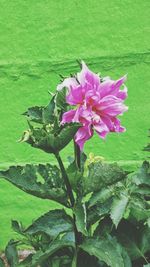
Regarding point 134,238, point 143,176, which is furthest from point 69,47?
point 134,238

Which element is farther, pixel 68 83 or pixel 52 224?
pixel 52 224

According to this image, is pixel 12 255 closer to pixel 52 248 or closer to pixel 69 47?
pixel 52 248

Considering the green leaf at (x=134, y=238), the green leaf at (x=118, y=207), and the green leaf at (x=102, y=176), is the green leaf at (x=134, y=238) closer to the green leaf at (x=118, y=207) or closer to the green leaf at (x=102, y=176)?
the green leaf at (x=118, y=207)

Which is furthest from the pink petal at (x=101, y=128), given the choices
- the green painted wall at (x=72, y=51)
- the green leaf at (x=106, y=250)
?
the green painted wall at (x=72, y=51)

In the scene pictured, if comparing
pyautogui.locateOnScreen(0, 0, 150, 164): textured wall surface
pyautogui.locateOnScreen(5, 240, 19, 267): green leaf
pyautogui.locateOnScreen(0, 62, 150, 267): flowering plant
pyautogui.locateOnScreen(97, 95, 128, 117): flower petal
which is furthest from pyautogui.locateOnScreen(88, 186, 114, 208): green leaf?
pyautogui.locateOnScreen(0, 0, 150, 164): textured wall surface

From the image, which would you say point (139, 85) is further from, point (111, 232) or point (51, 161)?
point (111, 232)

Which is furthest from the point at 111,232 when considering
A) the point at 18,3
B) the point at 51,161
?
the point at 18,3
